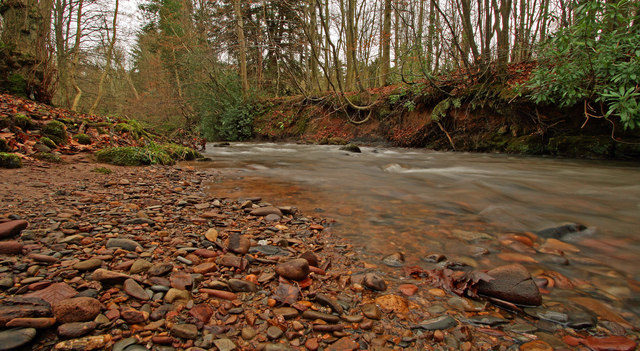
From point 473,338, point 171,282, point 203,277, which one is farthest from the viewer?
point 203,277

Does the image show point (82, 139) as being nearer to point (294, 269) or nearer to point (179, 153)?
point (179, 153)

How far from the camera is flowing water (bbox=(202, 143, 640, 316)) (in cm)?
205

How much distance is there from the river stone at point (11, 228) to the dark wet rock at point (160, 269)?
950 mm

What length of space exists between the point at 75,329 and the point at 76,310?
86mm

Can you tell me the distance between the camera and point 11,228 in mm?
1758

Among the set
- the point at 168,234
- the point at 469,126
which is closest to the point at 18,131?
the point at 168,234

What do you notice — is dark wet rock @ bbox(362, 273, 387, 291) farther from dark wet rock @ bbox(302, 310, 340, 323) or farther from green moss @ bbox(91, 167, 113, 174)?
green moss @ bbox(91, 167, 113, 174)

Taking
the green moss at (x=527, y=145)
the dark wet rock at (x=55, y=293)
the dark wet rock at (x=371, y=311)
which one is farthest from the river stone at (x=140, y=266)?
the green moss at (x=527, y=145)

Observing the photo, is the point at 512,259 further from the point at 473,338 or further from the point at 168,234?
the point at 168,234

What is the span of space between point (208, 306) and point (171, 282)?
268 mm

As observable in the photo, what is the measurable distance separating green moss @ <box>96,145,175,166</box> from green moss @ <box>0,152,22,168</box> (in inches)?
51.1

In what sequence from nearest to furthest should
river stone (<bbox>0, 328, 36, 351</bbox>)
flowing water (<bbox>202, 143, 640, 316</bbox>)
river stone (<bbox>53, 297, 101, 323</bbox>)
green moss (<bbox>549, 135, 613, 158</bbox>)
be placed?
1. river stone (<bbox>0, 328, 36, 351</bbox>)
2. river stone (<bbox>53, 297, 101, 323</bbox>)
3. flowing water (<bbox>202, 143, 640, 316</bbox>)
4. green moss (<bbox>549, 135, 613, 158</bbox>)

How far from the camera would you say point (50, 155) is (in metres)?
4.37

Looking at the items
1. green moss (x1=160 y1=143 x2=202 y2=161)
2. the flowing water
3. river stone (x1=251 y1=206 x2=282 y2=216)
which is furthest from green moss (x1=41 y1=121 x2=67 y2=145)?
river stone (x1=251 y1=206 x2=282 y2=216)
